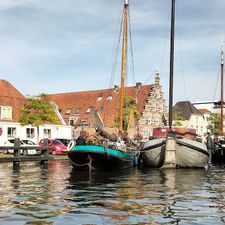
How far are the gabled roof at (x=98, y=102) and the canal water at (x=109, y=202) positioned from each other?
60447 millimetres

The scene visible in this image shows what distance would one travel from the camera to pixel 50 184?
19281 millimetres

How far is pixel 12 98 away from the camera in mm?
59094

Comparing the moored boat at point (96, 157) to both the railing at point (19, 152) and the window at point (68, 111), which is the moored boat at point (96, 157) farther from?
the window at point (68, 111)

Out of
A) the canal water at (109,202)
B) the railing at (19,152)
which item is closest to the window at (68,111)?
the railing at (19,152)

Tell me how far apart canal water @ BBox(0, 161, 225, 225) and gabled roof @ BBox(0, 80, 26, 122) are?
37485mm

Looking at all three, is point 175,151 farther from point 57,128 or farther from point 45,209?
point 57,128

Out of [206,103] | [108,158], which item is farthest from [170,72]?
[206,103]

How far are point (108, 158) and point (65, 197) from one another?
442 inches

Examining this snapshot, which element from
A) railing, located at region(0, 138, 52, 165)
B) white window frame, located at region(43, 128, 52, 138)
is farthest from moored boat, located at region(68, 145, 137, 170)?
white window frame, located at region(43, 128, 52, 138)

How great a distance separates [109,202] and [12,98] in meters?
47.4

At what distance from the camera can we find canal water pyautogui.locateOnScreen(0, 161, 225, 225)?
37.1 ft

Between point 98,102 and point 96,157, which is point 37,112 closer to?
point 96,157

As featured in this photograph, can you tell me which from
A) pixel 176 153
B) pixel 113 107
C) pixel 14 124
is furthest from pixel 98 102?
pixel 176 153

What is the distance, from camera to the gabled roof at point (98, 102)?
82562 millimetres
